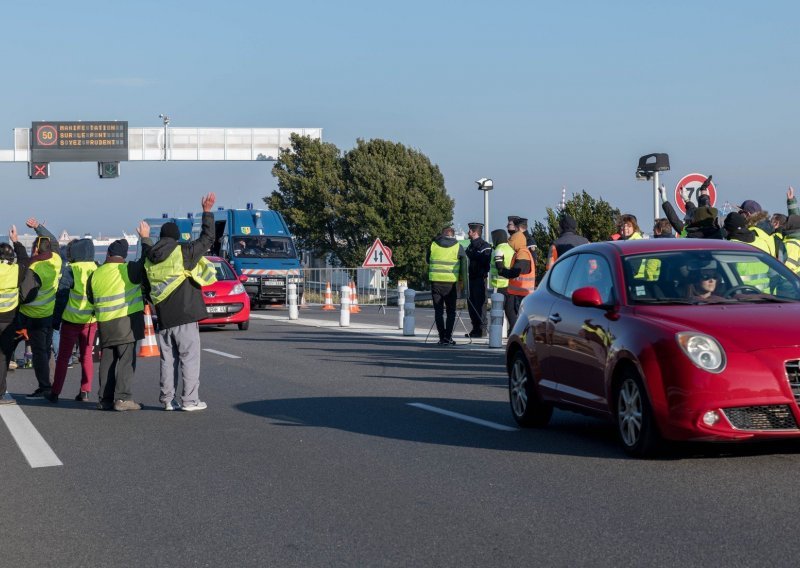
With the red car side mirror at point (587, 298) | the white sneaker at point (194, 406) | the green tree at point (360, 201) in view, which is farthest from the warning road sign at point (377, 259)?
the green tree at point (360, 201)

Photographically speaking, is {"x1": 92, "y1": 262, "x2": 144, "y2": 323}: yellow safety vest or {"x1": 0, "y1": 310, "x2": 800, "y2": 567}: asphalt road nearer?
{"x1": 0, "y1": 310, "x2": 800, "y2": 567}: asphalt road

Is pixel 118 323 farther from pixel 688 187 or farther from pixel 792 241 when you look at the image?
pixel 688 187

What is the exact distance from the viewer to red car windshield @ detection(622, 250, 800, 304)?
9031mm

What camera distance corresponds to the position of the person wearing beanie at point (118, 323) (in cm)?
1273

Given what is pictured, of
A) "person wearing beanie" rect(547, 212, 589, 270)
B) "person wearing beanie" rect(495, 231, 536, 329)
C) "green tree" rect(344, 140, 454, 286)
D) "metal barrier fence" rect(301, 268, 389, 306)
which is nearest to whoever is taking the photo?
"person wearing beanie" rect(547, 212, 589, 270)

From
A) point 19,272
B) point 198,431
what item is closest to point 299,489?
point 198,431

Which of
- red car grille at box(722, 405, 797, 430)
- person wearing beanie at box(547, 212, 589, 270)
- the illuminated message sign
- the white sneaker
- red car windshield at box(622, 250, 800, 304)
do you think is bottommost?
the white sneaker

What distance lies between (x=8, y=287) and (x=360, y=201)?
53.2 meters

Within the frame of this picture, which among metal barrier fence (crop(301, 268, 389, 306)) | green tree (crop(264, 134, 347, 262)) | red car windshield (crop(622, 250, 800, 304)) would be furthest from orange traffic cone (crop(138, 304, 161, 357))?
green tree (crop(264, 134, 347, 262))

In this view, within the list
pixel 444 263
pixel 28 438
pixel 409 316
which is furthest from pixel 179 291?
pixel 409 316

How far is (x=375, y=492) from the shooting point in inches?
304

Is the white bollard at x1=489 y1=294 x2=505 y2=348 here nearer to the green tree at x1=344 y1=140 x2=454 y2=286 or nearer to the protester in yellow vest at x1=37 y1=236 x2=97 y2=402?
the protester in yellow vest at x1=37 y1=236 x2=97 y2=402

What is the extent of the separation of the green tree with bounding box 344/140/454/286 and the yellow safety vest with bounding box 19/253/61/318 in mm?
50986

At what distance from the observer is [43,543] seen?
666 centimetres
